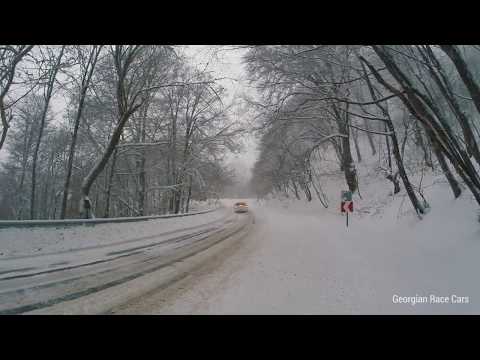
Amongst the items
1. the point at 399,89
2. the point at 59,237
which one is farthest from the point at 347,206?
the point at 59,237

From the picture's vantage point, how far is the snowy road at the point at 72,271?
269 centimetres

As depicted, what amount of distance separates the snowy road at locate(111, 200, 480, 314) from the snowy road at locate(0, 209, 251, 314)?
3.14 feet

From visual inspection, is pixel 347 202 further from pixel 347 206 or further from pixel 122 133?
pixel 122 133

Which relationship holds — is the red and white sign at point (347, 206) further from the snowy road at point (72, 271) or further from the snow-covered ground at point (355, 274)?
the snowy road at point (72, 271)

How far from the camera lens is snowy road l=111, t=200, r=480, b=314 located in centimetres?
257

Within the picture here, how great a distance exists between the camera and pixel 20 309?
236cm

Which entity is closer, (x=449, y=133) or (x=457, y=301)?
(x=457, y=301)

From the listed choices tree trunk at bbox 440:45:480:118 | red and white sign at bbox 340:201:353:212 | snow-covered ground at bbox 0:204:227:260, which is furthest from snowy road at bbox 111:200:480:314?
snow-covered ground at bbox 0:204:227:260

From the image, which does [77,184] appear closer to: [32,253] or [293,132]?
[32,253]

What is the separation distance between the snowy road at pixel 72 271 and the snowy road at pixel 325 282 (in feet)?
3.14

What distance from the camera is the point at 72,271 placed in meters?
3.81

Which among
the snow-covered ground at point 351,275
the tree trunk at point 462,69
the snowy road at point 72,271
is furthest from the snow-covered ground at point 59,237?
the tree trunk at point 462,69
